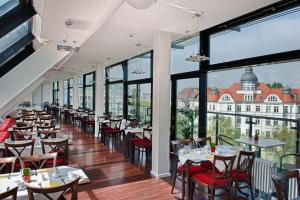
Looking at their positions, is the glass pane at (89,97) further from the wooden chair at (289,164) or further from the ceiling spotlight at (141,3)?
the ceiling spotlight at (141,3)

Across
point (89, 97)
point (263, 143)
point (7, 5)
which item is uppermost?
point (7, 5)

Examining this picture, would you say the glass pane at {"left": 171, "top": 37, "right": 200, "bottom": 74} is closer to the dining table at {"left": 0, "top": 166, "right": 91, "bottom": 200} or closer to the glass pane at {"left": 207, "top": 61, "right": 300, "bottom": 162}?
the glass pane at {"left": 207, "top": 61, "right": 300, "bottom": 162}

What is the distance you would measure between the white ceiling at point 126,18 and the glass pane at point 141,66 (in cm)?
203

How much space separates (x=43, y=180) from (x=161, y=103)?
282 centimetres

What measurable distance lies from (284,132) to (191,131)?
8.21ft

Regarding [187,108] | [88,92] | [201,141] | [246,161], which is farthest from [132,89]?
[88,92]

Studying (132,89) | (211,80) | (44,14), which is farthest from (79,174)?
(132,89)

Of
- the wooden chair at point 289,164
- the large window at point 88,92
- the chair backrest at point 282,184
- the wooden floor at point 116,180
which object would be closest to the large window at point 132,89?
the wooden floor at point 116,180

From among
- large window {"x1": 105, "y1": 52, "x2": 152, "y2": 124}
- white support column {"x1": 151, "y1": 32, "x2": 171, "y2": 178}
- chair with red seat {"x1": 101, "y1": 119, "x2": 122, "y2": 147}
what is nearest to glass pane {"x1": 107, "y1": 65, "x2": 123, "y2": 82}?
large window {"x1": 105, "y1": 52, "x2": 152, "y2": 124}

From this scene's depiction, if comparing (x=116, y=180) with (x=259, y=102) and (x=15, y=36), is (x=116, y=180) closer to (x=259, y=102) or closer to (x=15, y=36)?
(x=259, y=102)

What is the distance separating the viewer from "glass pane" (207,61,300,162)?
11.9 feet

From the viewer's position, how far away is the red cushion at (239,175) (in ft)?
11.3

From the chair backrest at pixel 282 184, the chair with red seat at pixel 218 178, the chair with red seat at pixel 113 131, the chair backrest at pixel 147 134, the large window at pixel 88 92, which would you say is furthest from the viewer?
the large window at pixel 88 92

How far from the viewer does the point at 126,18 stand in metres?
4.03
